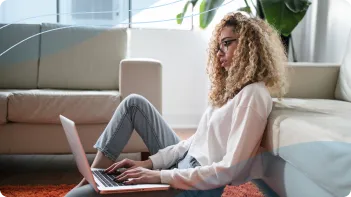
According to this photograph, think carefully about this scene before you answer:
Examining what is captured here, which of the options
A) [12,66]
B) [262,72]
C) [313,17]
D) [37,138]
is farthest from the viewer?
[313,17]

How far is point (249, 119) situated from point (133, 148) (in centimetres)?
124

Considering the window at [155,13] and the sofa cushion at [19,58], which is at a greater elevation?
the window at [155,13]

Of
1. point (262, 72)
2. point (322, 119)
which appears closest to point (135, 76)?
point (262, 72)

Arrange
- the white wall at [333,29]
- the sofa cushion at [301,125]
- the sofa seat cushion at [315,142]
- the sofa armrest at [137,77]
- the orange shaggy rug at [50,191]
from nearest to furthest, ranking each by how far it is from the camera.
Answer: the sofa seat cushion at [315,142] < the sofa cushion at [301,125] < the orange shaggy rug at [50,191] < the sofa armrest at [137,77] < the white wall at [333,29]

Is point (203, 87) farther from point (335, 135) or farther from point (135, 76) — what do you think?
point (335, 135)

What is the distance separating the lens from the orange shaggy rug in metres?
1.81

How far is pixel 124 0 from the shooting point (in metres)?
3.64

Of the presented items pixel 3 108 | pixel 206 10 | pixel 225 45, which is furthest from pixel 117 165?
pixel 206 10

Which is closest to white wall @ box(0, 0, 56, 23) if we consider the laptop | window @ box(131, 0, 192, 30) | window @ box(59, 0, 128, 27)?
window @ box(59, 0, 128, 27)

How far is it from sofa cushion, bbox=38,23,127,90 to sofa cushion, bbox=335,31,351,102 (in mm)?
1278

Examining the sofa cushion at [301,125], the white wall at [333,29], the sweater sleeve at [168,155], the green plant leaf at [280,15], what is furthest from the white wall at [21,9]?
the sofa cushion at [301,125]

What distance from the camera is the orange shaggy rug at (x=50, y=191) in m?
1.81

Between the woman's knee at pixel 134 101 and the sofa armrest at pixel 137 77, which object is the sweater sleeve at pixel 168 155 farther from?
the sofa armrest at pixel 137 77

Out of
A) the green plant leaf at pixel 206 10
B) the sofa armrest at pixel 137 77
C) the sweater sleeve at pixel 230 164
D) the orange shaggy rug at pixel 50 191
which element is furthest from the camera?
the green plant leaf at pixel 206 10
